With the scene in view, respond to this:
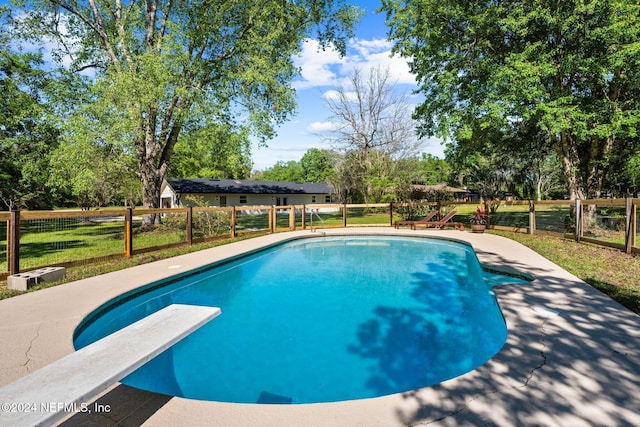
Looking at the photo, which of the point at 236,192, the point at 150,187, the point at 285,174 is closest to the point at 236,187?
the point at 236,192

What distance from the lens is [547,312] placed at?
13.2 feet

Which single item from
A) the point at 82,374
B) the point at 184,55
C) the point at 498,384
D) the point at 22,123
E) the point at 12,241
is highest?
the point at 184,55

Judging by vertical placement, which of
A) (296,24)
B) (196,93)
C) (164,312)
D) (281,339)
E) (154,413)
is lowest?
(281,339)

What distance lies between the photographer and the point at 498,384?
247cm

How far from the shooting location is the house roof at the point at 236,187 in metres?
30.1

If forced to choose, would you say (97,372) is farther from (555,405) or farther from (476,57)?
(476,57)

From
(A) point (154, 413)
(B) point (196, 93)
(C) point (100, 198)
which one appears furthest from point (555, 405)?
(C) point (100, 198)

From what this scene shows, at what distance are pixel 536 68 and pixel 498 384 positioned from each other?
10.5m

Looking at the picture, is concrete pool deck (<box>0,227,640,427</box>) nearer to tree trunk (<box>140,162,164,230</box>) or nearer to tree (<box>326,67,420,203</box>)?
tree trunk (<box>140,162,164,230</box>)

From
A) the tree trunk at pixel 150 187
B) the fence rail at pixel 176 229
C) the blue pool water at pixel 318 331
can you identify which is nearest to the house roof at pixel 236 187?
the fence rail at pixel 176 229

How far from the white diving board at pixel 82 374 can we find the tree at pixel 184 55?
11882 mm

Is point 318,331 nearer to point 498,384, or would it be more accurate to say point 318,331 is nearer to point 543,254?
point 498,384

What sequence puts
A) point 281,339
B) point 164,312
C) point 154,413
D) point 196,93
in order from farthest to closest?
point 196,93
point 281,339
point 164,312
point 154,413

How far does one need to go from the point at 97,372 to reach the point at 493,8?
13893 millimetres
